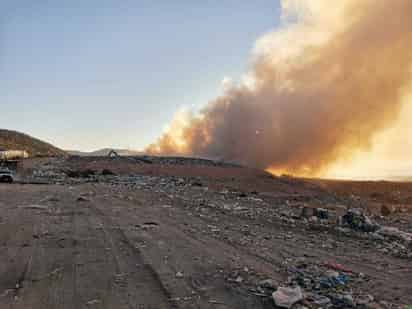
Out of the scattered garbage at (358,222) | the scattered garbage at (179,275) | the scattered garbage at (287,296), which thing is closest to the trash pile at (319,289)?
the scattered garbage at (287,296)

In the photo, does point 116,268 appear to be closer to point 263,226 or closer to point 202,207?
point 263,226

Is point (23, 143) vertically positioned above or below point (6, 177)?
above

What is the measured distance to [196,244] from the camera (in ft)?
22.4

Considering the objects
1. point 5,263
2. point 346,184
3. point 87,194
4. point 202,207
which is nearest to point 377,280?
point 5,263

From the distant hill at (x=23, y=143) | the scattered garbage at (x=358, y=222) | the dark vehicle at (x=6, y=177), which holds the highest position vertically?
the distant hill at (x=23, y=143)

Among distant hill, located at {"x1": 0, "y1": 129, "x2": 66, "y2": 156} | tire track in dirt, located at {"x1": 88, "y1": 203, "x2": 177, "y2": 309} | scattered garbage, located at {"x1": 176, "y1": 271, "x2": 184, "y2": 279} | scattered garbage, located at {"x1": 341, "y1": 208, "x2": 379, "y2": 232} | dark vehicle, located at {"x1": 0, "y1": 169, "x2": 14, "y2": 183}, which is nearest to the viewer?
tire track in dirt, located at {"x1": 88, "y1": 203, "x2": 177, "y2": 309}

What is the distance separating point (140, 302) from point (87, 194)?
985cm

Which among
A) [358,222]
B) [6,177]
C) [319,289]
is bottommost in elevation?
[319,289]

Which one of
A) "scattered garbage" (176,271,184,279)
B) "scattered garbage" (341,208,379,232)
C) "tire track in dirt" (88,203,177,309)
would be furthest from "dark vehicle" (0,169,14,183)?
"scattered garbage" (176,271,184,279)

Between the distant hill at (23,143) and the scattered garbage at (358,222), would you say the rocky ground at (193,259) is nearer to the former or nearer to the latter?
the scattered garbage at (358,222)

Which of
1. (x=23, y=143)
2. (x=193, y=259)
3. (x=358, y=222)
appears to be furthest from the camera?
(x=23, y=143)

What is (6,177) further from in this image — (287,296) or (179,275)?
(287,296)

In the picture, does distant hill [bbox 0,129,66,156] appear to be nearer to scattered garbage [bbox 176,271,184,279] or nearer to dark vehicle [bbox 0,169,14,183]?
dark vehicle [bbox 0,169,14,183]

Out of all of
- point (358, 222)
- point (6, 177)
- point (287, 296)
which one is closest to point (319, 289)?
point (287, 296)
